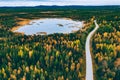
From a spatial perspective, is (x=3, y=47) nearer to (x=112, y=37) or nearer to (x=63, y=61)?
(x=63, y=61)

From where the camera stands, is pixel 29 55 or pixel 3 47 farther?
pixel 3 47

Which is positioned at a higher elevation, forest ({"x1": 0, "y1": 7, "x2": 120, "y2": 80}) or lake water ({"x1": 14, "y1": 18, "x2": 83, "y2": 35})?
forest ({"x1": 0, "y1": 7, "x2": 120, "y2": 80})

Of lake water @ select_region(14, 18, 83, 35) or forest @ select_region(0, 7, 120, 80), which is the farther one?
lake water @ select_region(14, 18, 83, 35)

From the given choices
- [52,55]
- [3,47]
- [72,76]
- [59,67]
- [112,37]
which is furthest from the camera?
[112,37]

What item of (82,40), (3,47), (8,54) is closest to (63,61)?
(8,54)

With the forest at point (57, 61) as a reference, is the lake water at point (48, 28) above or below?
below

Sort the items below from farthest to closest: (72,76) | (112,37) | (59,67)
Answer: (112,37)
(59,67)
(72,76)

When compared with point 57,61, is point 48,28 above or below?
below

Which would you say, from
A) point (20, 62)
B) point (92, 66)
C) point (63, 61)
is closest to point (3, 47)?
point (20, 62)

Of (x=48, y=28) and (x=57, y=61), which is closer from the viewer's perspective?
(x=57, y=61)

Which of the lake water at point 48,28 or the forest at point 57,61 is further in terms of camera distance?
the lake water at point 48,28
